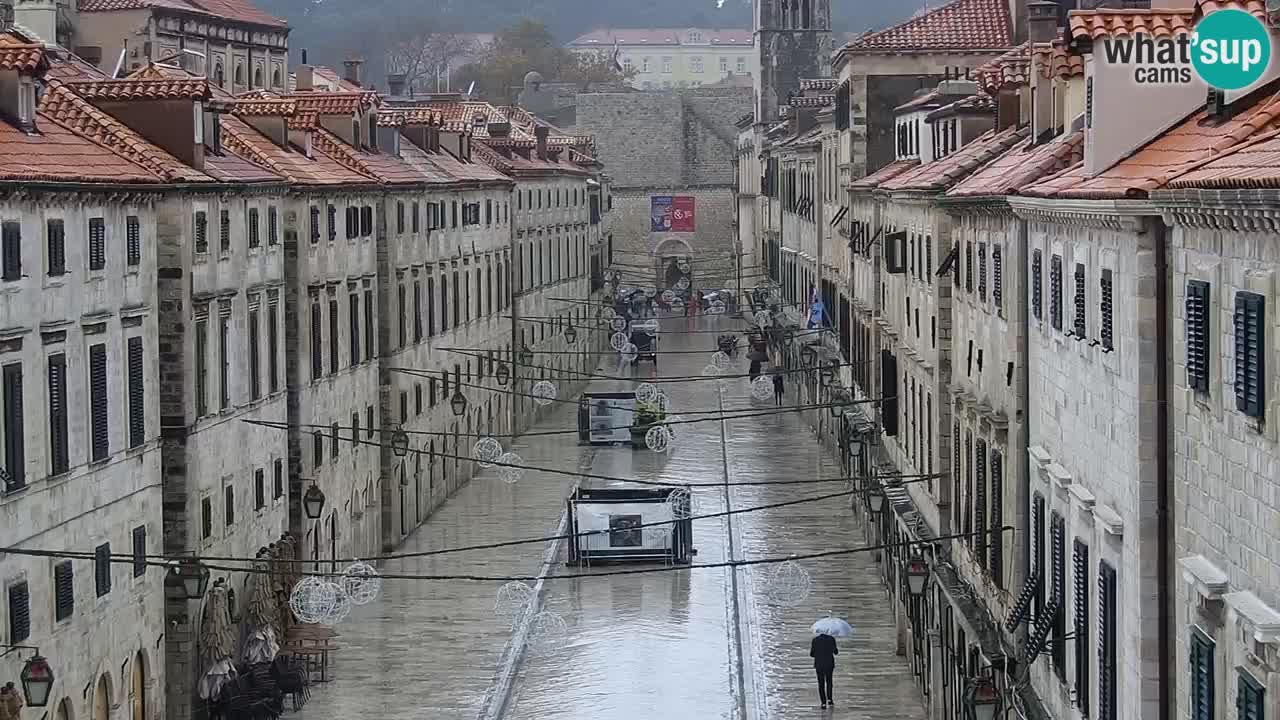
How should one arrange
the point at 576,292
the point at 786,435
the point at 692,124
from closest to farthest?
the point at 786,435
the point at 576,292
the point at 692,124

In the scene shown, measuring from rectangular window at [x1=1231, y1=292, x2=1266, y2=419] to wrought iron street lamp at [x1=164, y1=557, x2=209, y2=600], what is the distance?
61.8ft

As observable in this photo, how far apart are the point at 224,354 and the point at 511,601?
1017 centimetres

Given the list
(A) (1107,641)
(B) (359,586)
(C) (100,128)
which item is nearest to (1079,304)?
(A) (1107,641)

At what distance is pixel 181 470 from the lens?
34500mm

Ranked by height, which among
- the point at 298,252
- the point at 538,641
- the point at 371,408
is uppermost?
the point at 298,252

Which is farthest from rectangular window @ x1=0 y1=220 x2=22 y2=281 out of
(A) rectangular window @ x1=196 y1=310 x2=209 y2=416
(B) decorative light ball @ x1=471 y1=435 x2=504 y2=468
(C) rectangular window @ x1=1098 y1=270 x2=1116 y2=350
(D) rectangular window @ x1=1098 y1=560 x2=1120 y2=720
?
(B) decorative light ball @ x1=471 y1=435 x2=504 y2=468

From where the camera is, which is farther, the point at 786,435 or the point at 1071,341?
the point at 786,435

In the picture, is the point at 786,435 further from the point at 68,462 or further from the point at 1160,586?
the point at 1160,586

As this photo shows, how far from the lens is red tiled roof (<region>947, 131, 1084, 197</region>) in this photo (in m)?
24.1

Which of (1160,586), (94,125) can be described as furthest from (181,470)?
(1160,586)

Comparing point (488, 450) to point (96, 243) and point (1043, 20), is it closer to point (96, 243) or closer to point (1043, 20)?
point (1043, 20)

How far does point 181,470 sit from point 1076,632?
56.5 feet

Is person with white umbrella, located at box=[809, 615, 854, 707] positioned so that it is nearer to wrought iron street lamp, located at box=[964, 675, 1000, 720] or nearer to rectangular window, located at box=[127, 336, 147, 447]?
rectangular window, located at box=[127, 336, 147, 447]

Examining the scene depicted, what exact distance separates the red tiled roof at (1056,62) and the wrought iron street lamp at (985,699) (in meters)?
6.59
